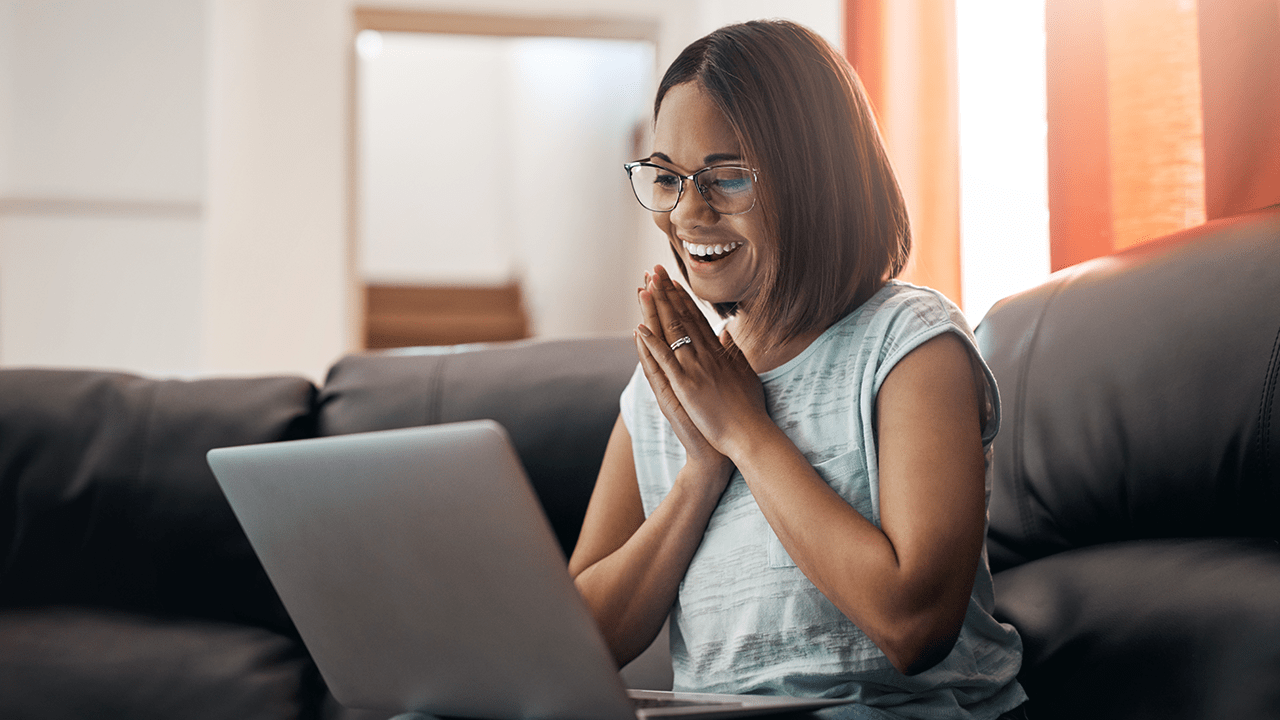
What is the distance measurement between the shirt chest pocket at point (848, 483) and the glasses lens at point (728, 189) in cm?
26

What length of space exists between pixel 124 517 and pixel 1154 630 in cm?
130

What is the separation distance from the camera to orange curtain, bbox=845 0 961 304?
181 centimetres

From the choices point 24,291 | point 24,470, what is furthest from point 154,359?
point 24,470

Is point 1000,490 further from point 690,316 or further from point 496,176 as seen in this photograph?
point 496,176

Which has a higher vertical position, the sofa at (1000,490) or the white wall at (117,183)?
the white wall at (117,183)

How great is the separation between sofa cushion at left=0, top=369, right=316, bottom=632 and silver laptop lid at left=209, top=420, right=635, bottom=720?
0.59 metres

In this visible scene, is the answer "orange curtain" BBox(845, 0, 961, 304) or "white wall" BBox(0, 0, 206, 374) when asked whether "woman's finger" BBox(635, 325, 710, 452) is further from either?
"white wall" BBox(0, 0, 206, 374)

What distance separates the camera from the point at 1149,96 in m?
1.26

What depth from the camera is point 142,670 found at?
128 cm

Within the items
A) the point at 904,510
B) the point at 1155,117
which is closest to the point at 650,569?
the point at 904,510

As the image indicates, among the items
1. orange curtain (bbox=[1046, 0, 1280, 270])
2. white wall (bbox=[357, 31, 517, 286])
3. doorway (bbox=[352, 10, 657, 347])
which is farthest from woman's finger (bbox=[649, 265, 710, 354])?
white wall (bbox=[357, 31, 517, 286])

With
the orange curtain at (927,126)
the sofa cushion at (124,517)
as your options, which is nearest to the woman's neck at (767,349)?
the sofa cushion at (124,517)

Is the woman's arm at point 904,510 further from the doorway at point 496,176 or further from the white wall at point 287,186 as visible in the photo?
the doorway at point 496,176

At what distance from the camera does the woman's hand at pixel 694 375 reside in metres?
0.89
